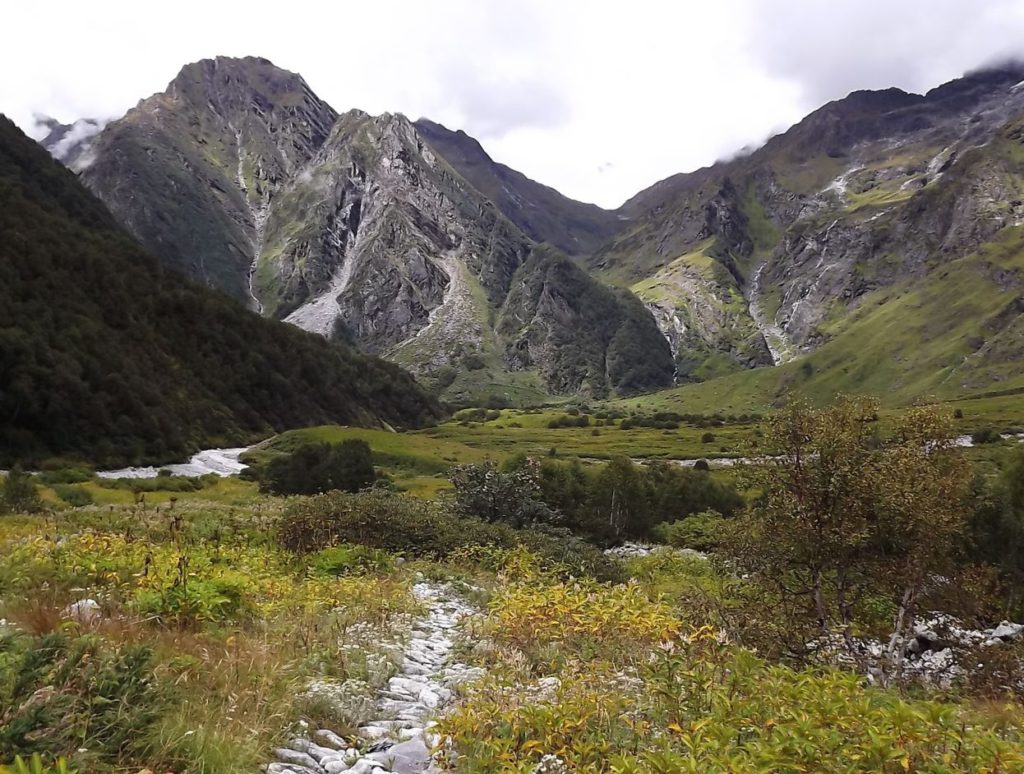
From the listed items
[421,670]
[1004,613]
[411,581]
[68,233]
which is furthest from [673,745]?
[68,233]

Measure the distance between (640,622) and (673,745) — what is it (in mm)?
3437

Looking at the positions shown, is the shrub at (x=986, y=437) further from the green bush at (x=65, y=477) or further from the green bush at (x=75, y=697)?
the green bush at (x=75, y=697)

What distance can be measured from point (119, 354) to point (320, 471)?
5373cm

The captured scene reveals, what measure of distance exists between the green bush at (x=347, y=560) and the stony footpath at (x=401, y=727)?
16.5ft

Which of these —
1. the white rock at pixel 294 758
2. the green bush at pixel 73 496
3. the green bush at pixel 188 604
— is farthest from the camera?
the green bush at pixel 73 496

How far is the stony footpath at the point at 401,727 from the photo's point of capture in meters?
5.77

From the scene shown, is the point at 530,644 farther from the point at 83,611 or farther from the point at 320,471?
the point at 320,471

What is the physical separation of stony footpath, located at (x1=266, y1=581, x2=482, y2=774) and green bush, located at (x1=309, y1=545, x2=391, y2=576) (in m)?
5.02

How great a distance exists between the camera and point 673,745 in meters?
5.90

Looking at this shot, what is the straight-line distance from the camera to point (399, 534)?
21.0 meters

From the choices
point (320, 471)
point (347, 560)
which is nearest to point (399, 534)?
point (347, 560)

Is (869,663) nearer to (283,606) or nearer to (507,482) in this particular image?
(283,606)

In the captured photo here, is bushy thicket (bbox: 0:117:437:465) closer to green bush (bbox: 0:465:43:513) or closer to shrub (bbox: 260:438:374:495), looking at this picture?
shrub (bbox: 260:438:374:495)

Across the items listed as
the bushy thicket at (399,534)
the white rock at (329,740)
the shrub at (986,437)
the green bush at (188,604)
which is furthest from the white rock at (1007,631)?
the shrub at (986,437)
